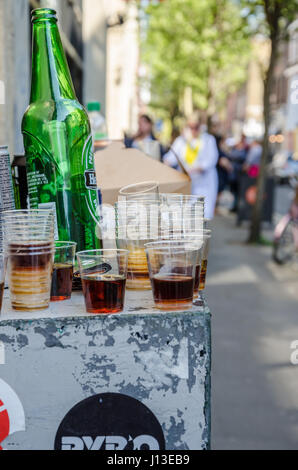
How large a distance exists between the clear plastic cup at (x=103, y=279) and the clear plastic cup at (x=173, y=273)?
7 centimetres

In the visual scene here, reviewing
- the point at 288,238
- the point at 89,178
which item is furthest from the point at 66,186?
the point at 288,238

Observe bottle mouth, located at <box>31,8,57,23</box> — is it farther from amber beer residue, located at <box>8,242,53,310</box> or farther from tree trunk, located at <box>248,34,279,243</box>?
tree trunk, located at <box>248,34,279,243</box>

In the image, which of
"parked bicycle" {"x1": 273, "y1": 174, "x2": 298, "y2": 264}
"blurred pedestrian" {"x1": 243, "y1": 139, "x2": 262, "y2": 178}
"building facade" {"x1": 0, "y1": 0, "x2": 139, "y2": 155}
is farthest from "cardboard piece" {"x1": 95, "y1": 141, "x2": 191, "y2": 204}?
"blurred pedestrian" {"x1": 243, "y1": 139, "x2": 262, "y2": 178}

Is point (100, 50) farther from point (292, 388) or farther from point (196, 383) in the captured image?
point (196, 383)

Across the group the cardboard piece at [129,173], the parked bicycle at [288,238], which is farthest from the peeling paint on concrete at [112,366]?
the parked bicycle at [288,238]

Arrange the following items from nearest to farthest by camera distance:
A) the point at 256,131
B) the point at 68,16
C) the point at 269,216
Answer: the point at 68,16 < the point at 269,216 < the point at 256,131

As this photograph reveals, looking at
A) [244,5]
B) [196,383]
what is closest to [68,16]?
[244,5]

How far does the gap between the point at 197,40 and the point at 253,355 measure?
1642 cm

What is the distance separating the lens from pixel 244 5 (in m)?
9.41

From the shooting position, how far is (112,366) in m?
1.29

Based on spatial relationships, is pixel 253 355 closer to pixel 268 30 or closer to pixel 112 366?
pixel 112 366

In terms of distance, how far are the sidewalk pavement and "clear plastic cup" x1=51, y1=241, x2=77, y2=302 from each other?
6.78ft
